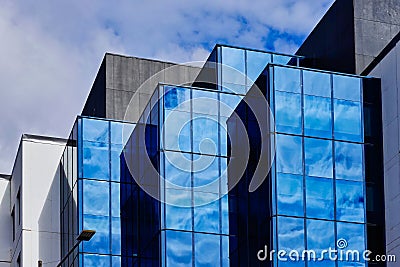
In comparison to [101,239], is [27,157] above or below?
above

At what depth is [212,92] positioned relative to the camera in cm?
4741

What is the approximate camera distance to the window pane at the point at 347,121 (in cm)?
4344

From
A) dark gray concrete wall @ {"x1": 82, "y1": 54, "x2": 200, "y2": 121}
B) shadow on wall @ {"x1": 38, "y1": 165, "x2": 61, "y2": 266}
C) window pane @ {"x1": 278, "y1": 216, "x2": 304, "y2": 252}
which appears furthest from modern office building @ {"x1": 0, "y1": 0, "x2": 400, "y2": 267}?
shadow on wall @ {"x1": 38, "y1": 165, "x2": 61, "y2": 266}

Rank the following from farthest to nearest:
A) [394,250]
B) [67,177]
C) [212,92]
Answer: [67,177] → [212,92] → [394,250]

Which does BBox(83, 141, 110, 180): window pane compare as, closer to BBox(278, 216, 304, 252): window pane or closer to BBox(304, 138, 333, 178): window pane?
BBox(304, 138, 333, 178): window pane

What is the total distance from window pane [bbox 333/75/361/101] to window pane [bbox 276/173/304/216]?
13.4ft

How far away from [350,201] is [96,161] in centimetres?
1527

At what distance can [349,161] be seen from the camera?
43.1 meters

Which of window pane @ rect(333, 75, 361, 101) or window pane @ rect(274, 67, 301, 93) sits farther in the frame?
window pane @ rect(333, 75, 361, 101)

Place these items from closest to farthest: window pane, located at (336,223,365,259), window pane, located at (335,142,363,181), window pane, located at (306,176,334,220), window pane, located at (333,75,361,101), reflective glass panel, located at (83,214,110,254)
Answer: window pane, located at (336,223,365,259) < window pane, located at (306,176,334,220) < window pane, located at (335,142,363,181) < window pane, located at (333,75,361,101) < reflective glass panel, located at (83,214,110,254)

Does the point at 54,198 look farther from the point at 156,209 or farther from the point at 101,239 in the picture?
the point at 156,209

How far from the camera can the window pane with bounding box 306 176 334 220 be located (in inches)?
1649

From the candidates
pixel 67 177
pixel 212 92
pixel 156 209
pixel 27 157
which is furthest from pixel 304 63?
pixel 27 157

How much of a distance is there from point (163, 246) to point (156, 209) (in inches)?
71.0
